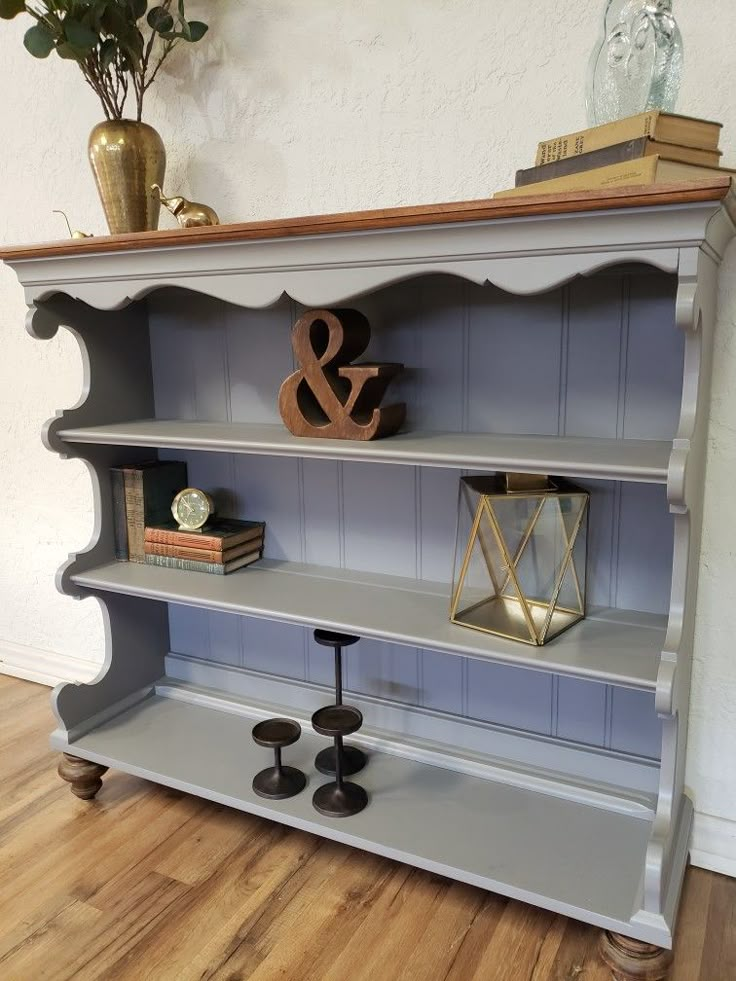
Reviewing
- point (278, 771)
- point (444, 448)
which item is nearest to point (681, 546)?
point (444, 448)

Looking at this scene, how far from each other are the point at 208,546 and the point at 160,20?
1051mm

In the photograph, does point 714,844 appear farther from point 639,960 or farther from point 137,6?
point 137,6

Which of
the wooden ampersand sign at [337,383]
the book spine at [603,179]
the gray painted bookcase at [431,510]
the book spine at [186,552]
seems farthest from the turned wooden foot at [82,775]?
the book spine at [603,179]

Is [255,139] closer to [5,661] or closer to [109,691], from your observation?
[109,691]

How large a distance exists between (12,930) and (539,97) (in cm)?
170

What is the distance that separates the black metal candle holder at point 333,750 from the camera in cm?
148

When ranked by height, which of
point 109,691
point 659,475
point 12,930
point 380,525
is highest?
point 659,475

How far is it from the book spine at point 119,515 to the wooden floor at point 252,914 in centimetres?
56

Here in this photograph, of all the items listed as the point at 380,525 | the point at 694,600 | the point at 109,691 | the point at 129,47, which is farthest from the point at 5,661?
the point at 694,600

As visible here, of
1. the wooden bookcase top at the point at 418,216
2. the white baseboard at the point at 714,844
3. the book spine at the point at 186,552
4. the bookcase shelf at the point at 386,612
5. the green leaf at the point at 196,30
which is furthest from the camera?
the book spine at the point at 186,552

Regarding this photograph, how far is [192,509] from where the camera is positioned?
1.71m

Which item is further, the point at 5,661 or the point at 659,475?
the point at 5,661

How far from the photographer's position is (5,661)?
2.35m

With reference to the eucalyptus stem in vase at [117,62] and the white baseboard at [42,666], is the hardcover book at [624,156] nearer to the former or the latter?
the eucalyptus stem in vase at [117,62]
